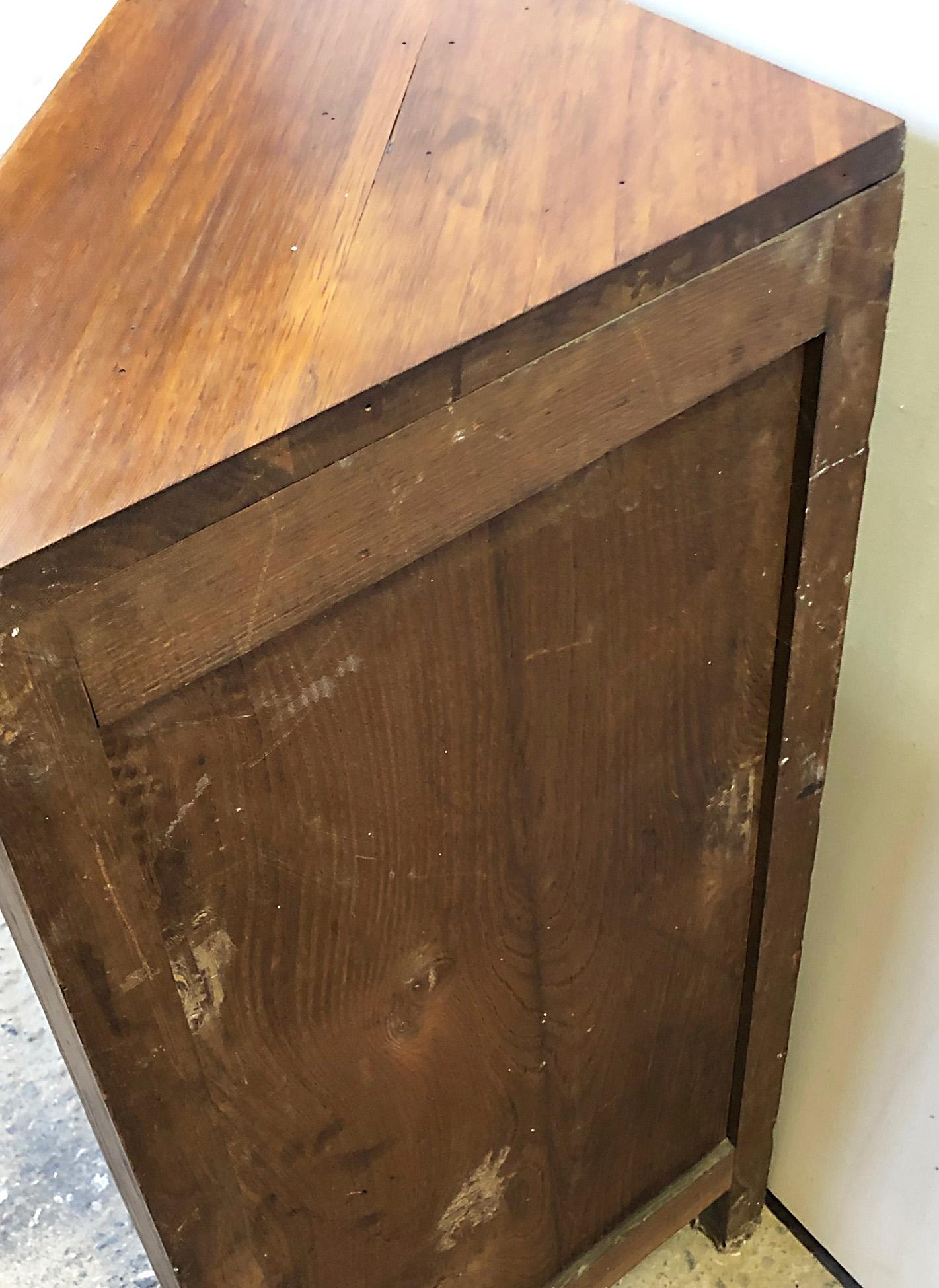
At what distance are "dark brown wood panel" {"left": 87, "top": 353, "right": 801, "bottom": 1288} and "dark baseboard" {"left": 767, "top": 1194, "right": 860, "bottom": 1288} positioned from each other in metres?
0.41

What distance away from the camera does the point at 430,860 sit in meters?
0.64

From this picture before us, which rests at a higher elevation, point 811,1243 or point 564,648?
point 564,648

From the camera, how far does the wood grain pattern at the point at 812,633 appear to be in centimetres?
58

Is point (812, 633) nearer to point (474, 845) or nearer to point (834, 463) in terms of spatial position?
point (834, 463)

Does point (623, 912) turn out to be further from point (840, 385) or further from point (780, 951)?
point (840, 385)

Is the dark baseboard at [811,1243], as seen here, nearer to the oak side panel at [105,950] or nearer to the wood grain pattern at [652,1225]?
the wood grain pattern at [652,1225]

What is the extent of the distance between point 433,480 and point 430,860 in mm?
228

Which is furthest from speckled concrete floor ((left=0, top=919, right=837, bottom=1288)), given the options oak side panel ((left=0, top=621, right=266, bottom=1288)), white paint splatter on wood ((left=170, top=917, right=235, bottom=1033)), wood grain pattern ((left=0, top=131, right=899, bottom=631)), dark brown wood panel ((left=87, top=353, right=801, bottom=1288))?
wood grain pattern ((left=0, top=131, right=899, bottom=631))

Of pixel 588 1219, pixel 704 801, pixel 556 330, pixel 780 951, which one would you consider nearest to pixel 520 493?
pixel 556 330

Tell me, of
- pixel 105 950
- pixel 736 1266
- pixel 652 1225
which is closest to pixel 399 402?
pixel 105 950

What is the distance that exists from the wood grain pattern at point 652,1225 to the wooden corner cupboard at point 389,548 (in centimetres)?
24

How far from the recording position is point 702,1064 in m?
0.94

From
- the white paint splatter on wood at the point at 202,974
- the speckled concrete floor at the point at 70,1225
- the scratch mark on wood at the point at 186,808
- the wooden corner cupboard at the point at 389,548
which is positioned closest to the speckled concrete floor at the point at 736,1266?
the speckled concrete floor at the point at 70,1225

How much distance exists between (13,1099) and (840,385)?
1.18 meters
